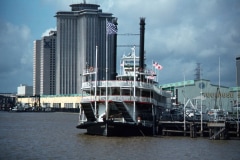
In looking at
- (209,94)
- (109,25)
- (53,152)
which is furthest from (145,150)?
(209,94)

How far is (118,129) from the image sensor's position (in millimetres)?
63125

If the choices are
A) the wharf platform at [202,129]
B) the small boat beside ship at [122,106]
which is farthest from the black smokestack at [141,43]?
the wharf platform at [202,129]

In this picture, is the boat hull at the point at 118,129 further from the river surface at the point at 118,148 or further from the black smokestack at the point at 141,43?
the black smokestack at the point at 141,43

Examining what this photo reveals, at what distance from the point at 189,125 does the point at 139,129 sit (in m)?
7.25

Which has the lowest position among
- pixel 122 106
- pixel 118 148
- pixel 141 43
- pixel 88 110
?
pixel 118 148

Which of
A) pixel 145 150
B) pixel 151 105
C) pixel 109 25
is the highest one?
pixel 109 25

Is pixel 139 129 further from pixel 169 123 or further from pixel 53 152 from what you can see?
pixel 53 152

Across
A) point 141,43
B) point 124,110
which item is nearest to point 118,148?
point 124,110

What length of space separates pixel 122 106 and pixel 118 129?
3003 millimetres

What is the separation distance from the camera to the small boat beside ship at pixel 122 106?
63.8m

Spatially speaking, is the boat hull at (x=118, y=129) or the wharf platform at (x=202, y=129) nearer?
the wharf platform at (x=202, y=129)

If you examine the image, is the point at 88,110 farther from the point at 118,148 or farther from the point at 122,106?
the point at 118,148

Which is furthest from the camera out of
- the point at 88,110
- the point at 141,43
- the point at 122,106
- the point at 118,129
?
the point at 141,43

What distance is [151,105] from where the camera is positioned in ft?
223
